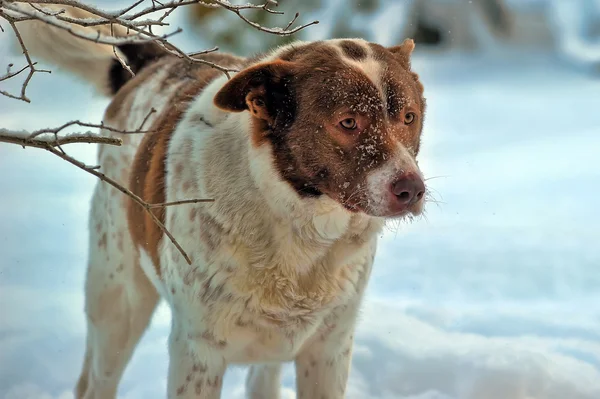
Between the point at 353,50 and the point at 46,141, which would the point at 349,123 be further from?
the point at 46,141

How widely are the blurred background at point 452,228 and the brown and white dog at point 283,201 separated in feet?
1.09

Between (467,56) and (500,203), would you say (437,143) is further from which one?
(467,56)

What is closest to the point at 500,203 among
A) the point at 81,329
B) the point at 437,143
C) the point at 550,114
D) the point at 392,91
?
the point at 437,143

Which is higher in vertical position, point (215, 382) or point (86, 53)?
point (86, 53)

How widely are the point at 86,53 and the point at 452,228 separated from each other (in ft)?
13.5

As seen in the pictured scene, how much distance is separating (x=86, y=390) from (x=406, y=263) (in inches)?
122

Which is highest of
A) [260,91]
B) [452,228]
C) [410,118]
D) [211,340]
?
[260,91]

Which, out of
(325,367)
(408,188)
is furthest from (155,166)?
(408,188)

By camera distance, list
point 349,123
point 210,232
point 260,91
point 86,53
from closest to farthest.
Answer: point 349,123 < point 260,91 < point 210,232 < point 86,53

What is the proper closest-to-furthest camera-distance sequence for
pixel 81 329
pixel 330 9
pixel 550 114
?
pixel 81 329
pixel 550 114
pixel 330 9

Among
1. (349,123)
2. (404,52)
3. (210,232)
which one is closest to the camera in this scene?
(349,123)

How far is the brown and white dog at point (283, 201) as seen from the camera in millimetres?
2734

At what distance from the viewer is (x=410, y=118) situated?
112 inches

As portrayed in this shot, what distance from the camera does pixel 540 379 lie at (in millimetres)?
4387
